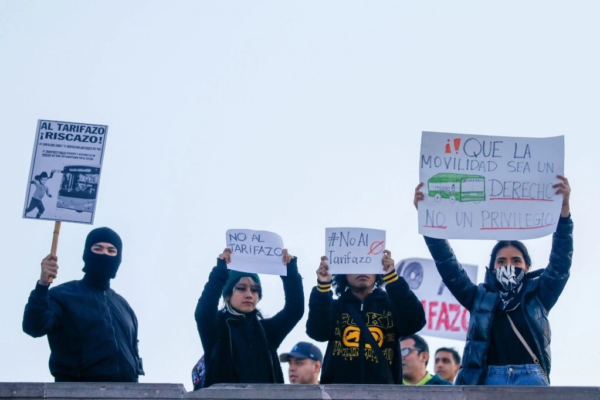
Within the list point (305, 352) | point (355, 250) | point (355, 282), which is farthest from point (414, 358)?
point (355, 250)

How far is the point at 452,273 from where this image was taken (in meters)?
10.4

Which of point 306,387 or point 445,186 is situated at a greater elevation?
point 445,186

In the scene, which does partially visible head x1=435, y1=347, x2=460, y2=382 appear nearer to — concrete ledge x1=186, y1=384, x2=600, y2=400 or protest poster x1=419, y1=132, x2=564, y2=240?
protest poster x1=419, y1=132, x2=564, y2=240

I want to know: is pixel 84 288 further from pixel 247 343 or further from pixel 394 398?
pixel 394 398

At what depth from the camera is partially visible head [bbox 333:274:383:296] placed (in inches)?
427

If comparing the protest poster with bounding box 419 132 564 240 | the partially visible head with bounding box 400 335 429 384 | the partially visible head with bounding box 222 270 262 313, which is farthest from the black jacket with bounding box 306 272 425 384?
the partially visible head with bounding box 400 335 429 384

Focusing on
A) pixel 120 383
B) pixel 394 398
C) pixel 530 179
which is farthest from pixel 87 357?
pixel 530 179

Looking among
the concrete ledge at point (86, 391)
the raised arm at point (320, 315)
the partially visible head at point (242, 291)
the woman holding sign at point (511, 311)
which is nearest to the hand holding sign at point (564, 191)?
the woman holding sign at point (511, 311)

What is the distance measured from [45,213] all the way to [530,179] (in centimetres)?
432

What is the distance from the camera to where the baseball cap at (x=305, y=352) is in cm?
1195

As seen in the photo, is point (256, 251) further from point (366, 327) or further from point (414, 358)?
point (414, 358)

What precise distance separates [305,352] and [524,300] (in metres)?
2.68

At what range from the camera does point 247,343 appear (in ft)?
34.2

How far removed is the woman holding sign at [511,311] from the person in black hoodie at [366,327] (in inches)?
17.8
